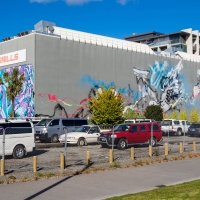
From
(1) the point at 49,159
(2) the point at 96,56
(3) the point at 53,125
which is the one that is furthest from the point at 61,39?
(1) the point at 49,159

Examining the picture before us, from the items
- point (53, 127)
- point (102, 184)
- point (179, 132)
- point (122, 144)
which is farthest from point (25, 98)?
point (102, 184)

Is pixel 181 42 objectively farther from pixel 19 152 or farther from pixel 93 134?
pixel 19 152

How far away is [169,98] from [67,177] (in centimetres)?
4544

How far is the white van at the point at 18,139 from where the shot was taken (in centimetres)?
1770

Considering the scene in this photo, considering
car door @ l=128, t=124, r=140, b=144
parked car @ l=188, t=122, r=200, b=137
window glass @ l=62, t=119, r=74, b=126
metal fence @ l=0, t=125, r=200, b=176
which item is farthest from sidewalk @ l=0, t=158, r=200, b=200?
parked car @ l=188, t=122, r=200, b=137

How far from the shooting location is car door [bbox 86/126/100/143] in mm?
26297

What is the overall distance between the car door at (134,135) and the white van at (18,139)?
23.9 ft

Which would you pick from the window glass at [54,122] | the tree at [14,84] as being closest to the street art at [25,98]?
the tree at [14,84]

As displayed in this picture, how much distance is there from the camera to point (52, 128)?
94.6ft

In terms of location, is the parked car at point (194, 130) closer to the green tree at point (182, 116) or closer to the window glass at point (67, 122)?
the window glass at point (67, 122)

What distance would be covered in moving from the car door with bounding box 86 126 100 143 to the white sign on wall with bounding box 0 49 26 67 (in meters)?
19.5

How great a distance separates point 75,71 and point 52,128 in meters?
17.3

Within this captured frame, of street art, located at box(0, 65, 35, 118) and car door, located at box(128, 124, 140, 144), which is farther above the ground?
street art, located at box(0, 65, 35, 118)

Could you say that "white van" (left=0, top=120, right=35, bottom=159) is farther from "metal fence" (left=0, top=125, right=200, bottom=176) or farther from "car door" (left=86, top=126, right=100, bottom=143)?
"car door" (left=86, top=126, right=100, bottom=143)
